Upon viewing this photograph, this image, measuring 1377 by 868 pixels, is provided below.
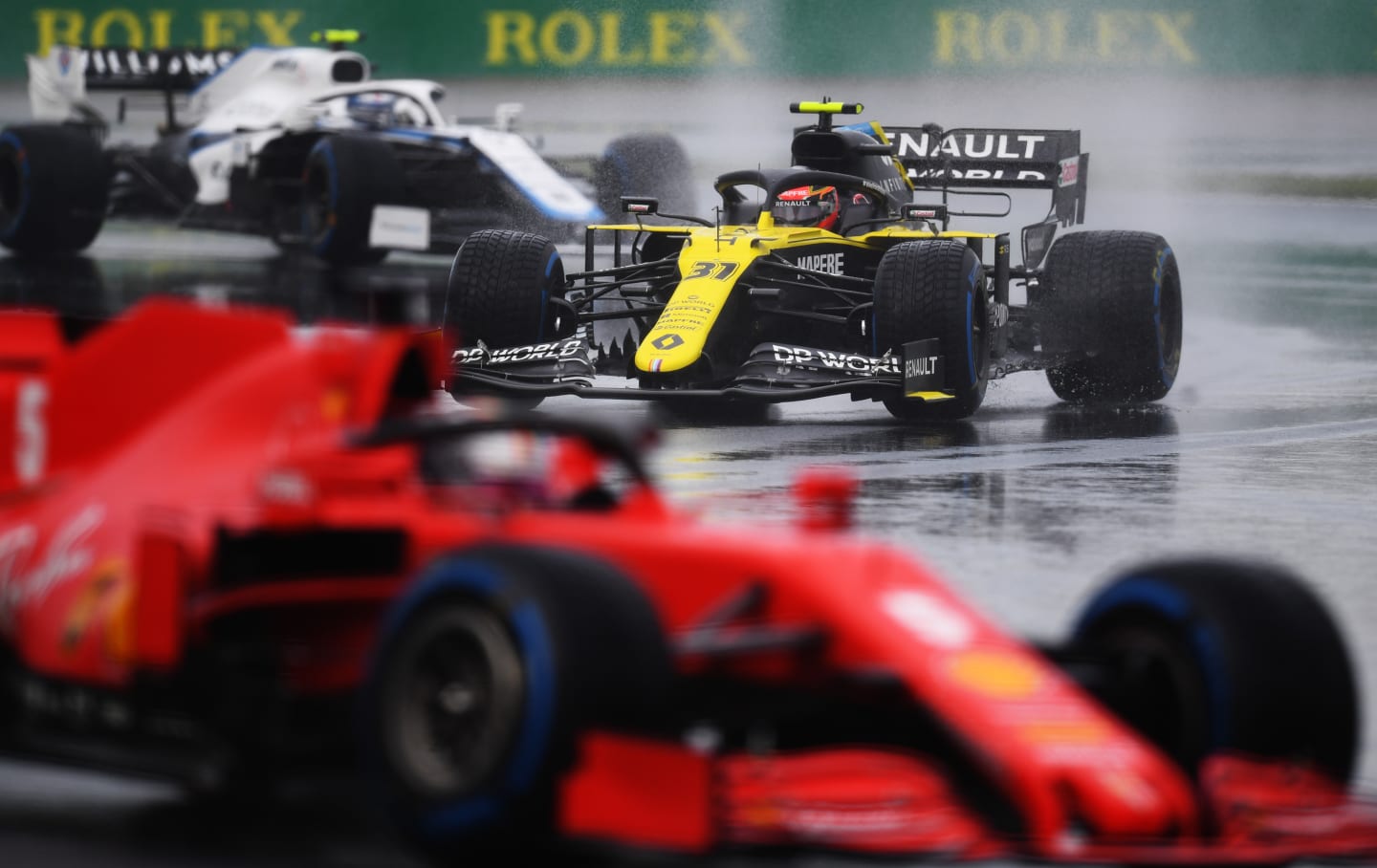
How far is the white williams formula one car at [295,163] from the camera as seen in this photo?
21562 millimetres

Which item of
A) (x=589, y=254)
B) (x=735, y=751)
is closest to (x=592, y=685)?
(x=735, y=751)

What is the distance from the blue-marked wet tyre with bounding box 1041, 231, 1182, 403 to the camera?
53.0ft

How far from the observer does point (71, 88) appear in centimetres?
2664

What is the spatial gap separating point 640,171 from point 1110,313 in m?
8.42

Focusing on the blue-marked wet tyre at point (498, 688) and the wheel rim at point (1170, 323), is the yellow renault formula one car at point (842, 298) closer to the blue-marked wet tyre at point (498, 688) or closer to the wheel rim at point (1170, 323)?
the wheel rim at point (1170, 323)

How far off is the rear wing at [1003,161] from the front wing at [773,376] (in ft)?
11.1

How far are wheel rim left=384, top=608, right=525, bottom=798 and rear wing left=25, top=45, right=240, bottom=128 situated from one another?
2119cm

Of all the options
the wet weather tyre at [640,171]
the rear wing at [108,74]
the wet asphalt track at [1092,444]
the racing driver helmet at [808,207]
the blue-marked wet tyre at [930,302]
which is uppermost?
the rear wing at [108,74]

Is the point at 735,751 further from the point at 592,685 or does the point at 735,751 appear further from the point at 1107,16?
the point at 1107,16

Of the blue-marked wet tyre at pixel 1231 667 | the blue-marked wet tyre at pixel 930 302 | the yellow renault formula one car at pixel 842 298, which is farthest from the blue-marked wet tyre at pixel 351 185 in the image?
the blue-marked wet tyre at pixel 1231 667

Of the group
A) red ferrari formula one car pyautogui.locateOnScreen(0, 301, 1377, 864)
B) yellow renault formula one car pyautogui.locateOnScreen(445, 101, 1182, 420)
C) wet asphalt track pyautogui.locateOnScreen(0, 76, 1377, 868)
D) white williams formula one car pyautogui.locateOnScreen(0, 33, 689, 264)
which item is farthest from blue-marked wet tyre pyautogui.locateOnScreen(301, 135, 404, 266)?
red ferrari formula one car pyautogui.locateOnScreen(0, 301, 1377, 864)

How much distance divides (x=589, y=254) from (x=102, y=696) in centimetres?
1082

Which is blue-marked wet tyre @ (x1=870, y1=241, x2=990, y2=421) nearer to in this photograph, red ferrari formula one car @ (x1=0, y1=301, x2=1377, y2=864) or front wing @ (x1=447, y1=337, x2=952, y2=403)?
front wing @ (x1=447, y1=337, x2=952, y2=403)

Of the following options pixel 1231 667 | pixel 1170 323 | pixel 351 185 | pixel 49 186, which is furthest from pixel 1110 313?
pixel 49 186
